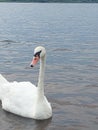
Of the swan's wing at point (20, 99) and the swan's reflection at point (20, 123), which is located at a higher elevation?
the swan's wing at point (20, 99)

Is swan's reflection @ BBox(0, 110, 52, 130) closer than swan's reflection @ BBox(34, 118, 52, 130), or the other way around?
swan's reflection @ BBox(0, 110, 52, 130)

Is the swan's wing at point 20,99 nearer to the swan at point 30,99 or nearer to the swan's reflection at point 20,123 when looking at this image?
the swan at point 30,99

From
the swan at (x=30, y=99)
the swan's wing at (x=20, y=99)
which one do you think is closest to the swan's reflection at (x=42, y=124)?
the swan at (x=30, y=99)

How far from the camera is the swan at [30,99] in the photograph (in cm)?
1443

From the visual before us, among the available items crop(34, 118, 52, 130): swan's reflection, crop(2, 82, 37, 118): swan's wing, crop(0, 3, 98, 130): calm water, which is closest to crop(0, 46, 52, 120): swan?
crop(2, 82, 37, 118): swan's wing

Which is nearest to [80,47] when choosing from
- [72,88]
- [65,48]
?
[65,48]

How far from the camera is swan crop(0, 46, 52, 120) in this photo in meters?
14.4

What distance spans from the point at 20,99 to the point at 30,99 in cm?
36

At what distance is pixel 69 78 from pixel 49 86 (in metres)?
2.12

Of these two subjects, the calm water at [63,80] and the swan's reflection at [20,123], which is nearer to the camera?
the swan's reflection at [20,123]

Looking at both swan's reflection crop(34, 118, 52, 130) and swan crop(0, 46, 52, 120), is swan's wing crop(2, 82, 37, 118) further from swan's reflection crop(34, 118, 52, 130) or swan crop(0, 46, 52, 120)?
swan's reflection crop(34, 118, 52, 130)

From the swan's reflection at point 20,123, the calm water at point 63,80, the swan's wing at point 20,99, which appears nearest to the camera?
the swan's reflection at point 20,123

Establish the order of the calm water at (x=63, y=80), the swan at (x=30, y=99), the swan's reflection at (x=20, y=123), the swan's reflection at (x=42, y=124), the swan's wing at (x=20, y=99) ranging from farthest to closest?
the swan's wing at (x=20, y=99), the calm water at (x=63, y=80), the swan at (x=30, y=99), the swan's reflection at (x=42, y=124), the swan's reflection at (x=20, y=123)

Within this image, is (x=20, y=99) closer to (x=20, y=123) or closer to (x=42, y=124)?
(x=20, y=123)
